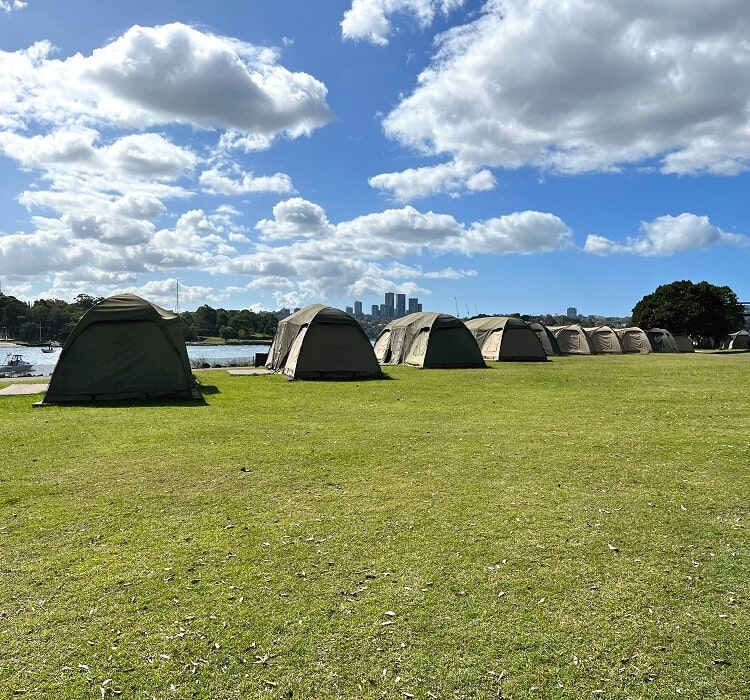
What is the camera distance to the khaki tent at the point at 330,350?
21.2 meters

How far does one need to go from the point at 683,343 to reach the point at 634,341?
10.2 meters

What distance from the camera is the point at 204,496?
22.0 ft

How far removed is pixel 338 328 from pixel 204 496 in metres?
15.4

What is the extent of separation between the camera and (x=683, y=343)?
54344mm

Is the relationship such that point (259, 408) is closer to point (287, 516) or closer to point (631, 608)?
point (287, 516)

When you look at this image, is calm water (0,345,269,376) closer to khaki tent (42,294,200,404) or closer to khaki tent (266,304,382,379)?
khaki tent (42,294,200,404)

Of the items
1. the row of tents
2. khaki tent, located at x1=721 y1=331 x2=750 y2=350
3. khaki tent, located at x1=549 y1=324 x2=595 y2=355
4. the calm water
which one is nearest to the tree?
khaki tent, located at x1=721 y1=331 x2=750 y2=350

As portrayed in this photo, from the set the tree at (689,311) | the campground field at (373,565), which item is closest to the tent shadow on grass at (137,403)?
the campground field at (373,565)

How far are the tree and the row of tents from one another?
75.9ft

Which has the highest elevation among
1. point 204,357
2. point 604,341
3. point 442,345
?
point 604,341

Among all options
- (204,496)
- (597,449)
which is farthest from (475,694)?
(597,449)

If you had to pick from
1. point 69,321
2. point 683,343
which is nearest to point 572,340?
point 683,343

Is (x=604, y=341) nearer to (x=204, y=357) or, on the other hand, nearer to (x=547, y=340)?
(x=547, y=340)

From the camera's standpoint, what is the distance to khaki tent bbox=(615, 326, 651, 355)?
47.2 m
